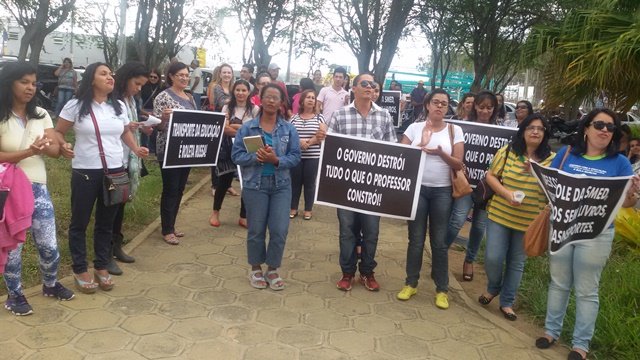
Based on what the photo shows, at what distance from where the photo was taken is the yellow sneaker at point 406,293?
15.5 feet

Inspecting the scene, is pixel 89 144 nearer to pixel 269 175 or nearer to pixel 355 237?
pixel 269 175

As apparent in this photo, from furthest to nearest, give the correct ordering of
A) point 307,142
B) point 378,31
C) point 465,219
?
point 378,31 < point 307,142 < point 465,219

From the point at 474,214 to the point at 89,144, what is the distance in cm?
360

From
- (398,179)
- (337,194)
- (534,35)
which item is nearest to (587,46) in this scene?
(534,35)

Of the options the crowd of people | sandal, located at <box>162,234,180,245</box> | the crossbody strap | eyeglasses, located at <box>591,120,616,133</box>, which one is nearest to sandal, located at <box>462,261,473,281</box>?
the crowd of people

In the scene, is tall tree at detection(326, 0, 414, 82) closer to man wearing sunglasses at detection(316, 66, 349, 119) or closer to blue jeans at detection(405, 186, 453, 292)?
man wearing sunglasses at detection(316, 66, 349, 119)

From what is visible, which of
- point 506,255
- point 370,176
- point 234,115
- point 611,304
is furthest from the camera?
point 234,115

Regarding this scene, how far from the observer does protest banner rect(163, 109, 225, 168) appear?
543 centimetres

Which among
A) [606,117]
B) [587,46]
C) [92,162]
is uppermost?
[587,46]

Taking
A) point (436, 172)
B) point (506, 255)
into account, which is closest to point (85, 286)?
point (436, 172)

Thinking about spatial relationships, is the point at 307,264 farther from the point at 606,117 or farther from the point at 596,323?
the point at 606,117

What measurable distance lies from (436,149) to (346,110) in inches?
35.0

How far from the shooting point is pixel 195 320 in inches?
160

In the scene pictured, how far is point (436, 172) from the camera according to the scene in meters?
4.43
